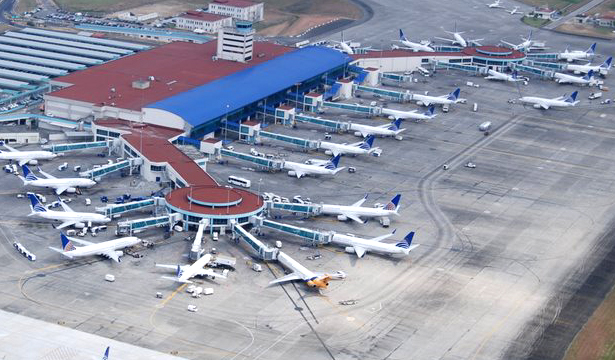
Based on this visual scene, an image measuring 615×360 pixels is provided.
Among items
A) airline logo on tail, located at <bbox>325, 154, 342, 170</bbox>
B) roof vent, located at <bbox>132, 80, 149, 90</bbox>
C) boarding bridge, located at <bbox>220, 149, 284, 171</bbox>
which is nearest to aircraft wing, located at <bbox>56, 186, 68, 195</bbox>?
boarding bridge, located at <bbox>220, 149, 284, 171</bbox>

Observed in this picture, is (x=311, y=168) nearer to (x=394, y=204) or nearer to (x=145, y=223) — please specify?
(x=394, y=204)

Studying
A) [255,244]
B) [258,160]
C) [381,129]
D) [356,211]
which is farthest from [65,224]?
[381,129]

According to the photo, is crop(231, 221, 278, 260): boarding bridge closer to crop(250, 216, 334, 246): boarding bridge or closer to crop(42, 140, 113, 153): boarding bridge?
crop(250, 216, 334, 246): boarding bridge

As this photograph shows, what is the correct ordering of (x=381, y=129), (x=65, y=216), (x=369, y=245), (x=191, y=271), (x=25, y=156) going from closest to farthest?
(x=191, y=271)
(x=369, y=245)
(x=65, y=216)
(x=25, y=156)
(x=381, y=129)

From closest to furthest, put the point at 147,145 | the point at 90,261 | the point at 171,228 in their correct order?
the point at 90,261 → the point at 171,228 → the point at 147,145

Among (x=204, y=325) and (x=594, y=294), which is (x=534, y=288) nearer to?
(x=594, y=294)

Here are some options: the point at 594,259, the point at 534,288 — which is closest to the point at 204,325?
the point at 534,288
